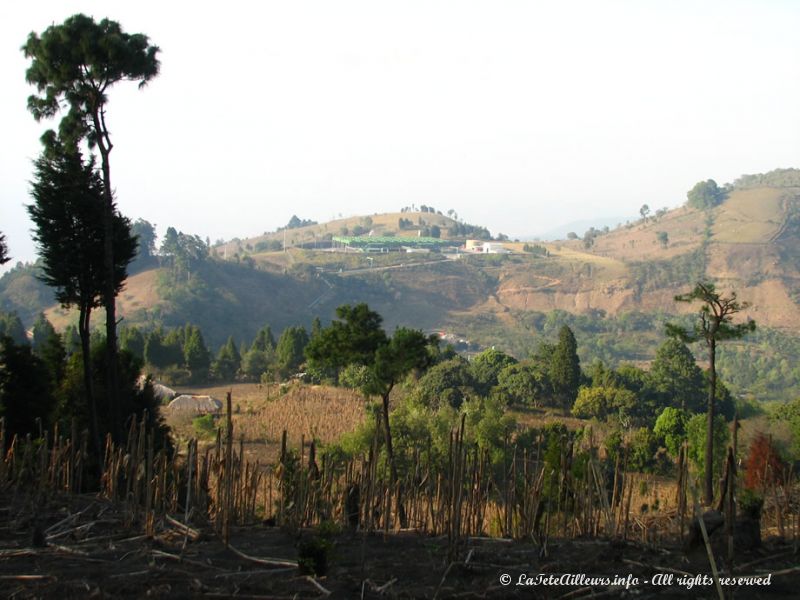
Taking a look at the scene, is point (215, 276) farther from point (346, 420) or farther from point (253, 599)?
point (253, 599)

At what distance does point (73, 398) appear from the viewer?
626 inches

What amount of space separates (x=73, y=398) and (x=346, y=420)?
505 inches

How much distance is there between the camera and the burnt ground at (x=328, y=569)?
4.51 meters

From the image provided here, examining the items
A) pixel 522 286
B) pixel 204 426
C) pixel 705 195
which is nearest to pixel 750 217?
pixel 705 195

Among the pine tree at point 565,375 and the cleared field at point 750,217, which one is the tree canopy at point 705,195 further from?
the pine tree at point 565,375

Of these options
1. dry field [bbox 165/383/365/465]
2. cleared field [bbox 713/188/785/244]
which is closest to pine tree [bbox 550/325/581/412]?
dry field [bbox 165/383/365/465]

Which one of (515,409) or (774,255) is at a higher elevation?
(774,255)

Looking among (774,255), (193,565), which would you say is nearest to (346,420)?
(193,565)

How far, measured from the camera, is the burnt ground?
14.8ft

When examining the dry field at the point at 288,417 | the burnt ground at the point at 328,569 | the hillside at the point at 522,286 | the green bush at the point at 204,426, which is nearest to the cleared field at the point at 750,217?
the hillside at the point at 522,286

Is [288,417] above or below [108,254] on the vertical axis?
below

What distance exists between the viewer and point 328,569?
4977 millimetres

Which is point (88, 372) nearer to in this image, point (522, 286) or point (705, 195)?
point (522, 286)

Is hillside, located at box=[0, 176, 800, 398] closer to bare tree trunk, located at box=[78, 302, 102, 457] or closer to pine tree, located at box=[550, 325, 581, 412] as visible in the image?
pine tree, located at box=[550, 325, 581, 412]
